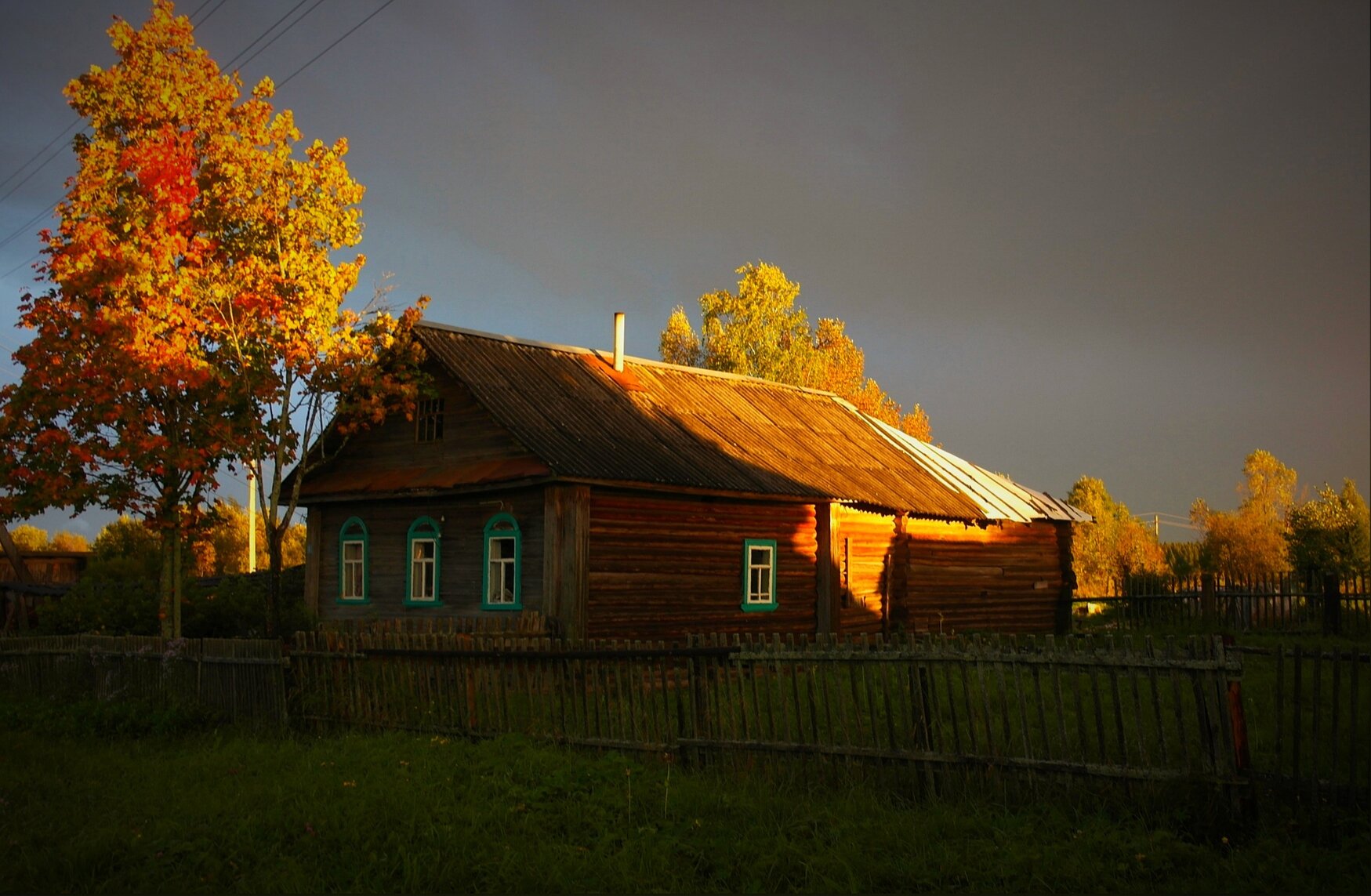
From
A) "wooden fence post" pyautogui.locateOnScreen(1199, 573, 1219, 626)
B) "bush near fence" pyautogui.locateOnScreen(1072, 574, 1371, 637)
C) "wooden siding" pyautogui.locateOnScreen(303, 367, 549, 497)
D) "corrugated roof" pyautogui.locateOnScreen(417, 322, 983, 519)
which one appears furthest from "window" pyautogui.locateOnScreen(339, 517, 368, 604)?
"wooden fence post" pyautogui.locateOnScreen(1199, 573, 1219, 626)

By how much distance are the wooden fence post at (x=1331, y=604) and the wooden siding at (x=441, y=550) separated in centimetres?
1800

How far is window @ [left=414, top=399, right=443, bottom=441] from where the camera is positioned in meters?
22.7

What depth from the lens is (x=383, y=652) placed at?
45.7 ft

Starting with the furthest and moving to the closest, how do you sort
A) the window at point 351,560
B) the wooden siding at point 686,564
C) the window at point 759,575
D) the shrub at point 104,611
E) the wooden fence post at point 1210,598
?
1. the wooden fence post at point 1210,598
2. the shrub at point 104,611
3. the window at point 351,560
4. the window at point 759,575
5. the wooden siding at point 686,564

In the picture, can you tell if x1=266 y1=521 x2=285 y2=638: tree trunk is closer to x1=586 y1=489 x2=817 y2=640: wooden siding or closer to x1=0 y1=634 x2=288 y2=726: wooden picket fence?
x1=0 y1=634 x2=288 y2=726: wooden picket fence

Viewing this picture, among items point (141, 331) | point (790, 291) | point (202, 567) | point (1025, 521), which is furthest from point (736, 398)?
point (202, 567)

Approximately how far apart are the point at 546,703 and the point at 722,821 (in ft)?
12.6

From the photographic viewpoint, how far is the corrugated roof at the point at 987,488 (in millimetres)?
29516

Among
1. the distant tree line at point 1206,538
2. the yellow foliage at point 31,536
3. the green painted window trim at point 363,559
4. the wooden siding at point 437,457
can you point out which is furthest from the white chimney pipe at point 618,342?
the yellow foliage at point 31,536

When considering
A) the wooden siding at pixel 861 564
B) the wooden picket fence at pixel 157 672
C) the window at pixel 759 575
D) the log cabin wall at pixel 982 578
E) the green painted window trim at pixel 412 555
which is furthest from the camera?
the log cabin wall at pixel 982 578

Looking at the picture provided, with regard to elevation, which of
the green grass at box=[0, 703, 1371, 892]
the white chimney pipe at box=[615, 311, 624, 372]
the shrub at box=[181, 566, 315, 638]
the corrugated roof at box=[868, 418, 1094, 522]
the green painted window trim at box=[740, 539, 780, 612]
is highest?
the white chimney pipe at box=[615, 311, 624, 372]

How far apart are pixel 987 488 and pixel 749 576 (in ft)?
33.8

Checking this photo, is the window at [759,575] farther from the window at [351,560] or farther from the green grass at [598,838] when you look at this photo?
the green grass at [598,838]

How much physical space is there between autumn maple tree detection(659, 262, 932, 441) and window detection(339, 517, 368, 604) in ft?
98.9
